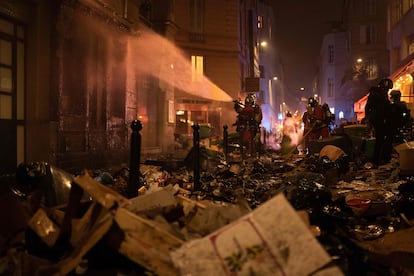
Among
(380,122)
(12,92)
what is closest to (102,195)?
(12,92)

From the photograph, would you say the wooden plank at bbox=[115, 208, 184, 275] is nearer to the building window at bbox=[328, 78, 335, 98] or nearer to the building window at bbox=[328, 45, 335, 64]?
the building window at bbox=[328, 78, 335, 98]

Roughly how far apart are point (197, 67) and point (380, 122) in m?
19.1

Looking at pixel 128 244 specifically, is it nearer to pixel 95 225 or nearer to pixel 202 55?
pixel 95 225

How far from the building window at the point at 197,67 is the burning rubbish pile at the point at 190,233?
2250 cm

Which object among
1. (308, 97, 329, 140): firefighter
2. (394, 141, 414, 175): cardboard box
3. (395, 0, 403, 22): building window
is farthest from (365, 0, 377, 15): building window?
(394, 141, 414, 175): cardboard box

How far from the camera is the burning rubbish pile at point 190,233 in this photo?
2.37 m

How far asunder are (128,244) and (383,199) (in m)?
4.47

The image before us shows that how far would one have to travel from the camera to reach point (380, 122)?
9633 millimetres

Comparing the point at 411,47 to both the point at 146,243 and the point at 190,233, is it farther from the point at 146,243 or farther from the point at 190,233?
the point at 146,243

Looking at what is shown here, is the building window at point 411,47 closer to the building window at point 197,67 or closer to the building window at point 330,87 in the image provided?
the building window at point 197,67

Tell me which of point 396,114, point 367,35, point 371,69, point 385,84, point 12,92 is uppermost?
point 367,35

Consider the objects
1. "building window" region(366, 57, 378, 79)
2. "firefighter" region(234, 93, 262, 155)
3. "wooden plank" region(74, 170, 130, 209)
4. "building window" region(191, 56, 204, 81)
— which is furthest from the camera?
"building window" region(366, 57, 378, 79)

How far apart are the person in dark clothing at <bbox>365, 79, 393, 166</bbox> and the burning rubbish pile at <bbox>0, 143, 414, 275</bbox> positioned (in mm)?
4598

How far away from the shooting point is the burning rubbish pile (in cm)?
237
